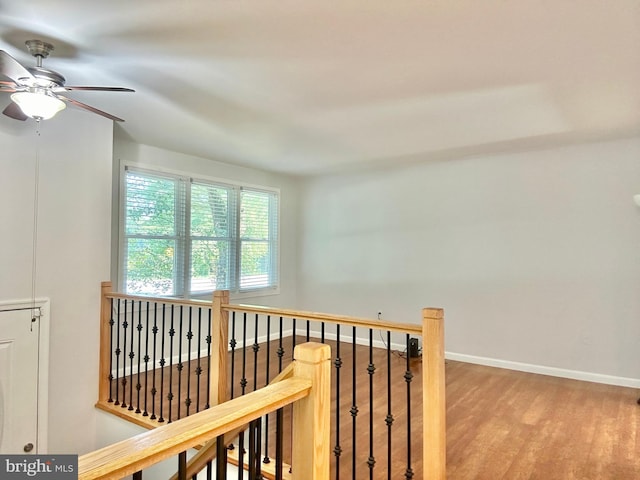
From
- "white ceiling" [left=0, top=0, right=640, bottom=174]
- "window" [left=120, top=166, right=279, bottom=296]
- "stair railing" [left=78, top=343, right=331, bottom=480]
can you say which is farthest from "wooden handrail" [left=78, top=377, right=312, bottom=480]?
"window" [left=120, top=166, right=279, bottom=296]

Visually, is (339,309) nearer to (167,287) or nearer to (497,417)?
(167,287)

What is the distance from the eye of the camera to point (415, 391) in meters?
3.70

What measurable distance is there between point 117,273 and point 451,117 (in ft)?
11.5

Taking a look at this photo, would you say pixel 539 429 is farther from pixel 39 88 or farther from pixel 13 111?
pixel 13 111

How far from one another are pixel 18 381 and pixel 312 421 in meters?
2.89

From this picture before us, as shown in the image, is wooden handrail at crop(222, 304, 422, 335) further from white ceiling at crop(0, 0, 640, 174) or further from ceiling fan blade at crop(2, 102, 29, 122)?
ceiling fan blade at crop(2, 102, 29, 122)

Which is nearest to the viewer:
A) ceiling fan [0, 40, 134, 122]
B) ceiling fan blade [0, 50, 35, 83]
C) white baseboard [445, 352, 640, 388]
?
ceiling fan blade [0, 50, 35, 83]

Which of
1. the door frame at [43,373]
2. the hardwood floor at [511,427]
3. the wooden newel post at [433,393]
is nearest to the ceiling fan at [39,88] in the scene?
the door frame at [43,373]

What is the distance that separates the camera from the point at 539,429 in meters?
2.89

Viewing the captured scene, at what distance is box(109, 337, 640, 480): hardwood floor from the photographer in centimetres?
238

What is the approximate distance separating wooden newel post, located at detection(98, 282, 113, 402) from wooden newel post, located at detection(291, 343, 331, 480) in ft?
9.51

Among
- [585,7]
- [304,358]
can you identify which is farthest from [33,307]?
[585,7]

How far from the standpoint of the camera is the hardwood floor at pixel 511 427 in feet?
7.82

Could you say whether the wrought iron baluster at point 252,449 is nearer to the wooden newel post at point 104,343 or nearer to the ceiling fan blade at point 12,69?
the ceiling fan blade at point 12,69
